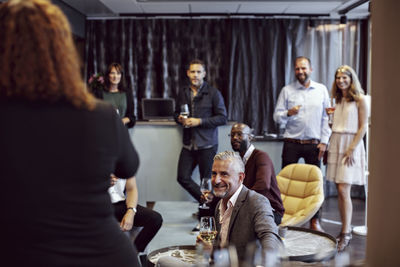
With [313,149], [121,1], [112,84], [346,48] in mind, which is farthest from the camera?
[346,48]

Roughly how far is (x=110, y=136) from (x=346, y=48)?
7.24 m

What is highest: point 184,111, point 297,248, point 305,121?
point 184,111

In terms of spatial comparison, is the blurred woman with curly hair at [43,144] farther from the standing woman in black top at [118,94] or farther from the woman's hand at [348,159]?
the standing woman in black top at [118,94]

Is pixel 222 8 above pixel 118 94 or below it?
above

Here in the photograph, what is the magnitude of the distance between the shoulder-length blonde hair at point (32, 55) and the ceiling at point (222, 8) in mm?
6032

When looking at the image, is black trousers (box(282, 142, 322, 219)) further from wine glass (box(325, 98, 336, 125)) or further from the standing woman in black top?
the standing woman in black top

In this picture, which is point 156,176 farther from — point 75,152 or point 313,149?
point 75,152

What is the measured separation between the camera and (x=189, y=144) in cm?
566

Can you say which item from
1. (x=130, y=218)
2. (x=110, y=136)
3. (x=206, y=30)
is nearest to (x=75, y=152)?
(x=110, y=136)

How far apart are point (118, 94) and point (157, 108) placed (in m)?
1.70

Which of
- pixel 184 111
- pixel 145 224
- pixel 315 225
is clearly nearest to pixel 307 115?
pixel 315 225

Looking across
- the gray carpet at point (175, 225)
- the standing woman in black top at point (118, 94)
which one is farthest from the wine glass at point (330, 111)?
the standing woman in black top at point (118, 94)

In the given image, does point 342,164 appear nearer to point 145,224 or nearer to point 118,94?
point 145,224

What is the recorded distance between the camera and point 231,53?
8.20 meters
